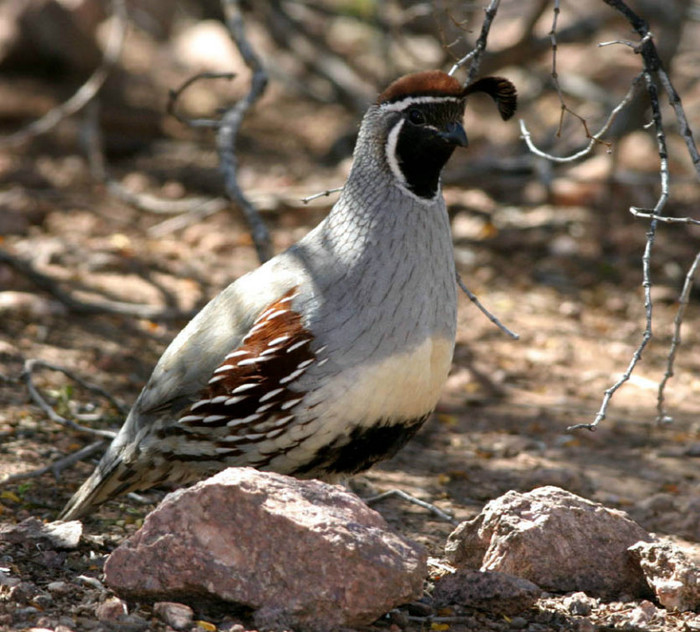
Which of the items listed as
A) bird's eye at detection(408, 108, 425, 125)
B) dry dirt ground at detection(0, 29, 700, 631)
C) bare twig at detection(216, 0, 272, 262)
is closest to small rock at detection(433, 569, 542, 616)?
dry dirt ground at detection(0, 29, 700, 631)

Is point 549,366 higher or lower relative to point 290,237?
lower

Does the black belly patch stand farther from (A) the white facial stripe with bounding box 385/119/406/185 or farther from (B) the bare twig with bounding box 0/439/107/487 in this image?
(B) the bare twig with bounding box 0/439/107/487

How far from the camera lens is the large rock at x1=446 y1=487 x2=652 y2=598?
315 cm

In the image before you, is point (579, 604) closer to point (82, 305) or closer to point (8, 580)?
point (8, 580)

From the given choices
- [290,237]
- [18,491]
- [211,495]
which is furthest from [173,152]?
[211,495]

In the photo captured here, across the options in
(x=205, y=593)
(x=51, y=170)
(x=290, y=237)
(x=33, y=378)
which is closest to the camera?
(x=205, y=593)

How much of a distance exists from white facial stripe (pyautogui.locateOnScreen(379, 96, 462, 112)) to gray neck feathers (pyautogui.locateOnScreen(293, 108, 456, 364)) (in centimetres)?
8

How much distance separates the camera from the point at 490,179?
25.4 feet

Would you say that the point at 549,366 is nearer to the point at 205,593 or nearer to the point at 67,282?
the point at 67,282

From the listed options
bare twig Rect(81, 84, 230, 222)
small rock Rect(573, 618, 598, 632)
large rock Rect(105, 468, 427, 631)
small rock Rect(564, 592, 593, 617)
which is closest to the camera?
large rock Rect(105, 468, 427, 631)

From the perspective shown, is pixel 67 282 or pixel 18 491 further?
pixel 67 282

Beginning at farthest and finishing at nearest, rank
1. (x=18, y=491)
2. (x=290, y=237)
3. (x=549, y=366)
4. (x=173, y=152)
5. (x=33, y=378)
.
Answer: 1. (x=173, y=152)
2. (x=290, y=237)
3. (x=549, y=366)
4. (x=33, y=378)
5. (x=18, y=491)

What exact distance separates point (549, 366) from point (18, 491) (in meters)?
3.06

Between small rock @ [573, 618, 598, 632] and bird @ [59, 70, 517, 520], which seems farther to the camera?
bird @ [59, 70, 517, 520]
